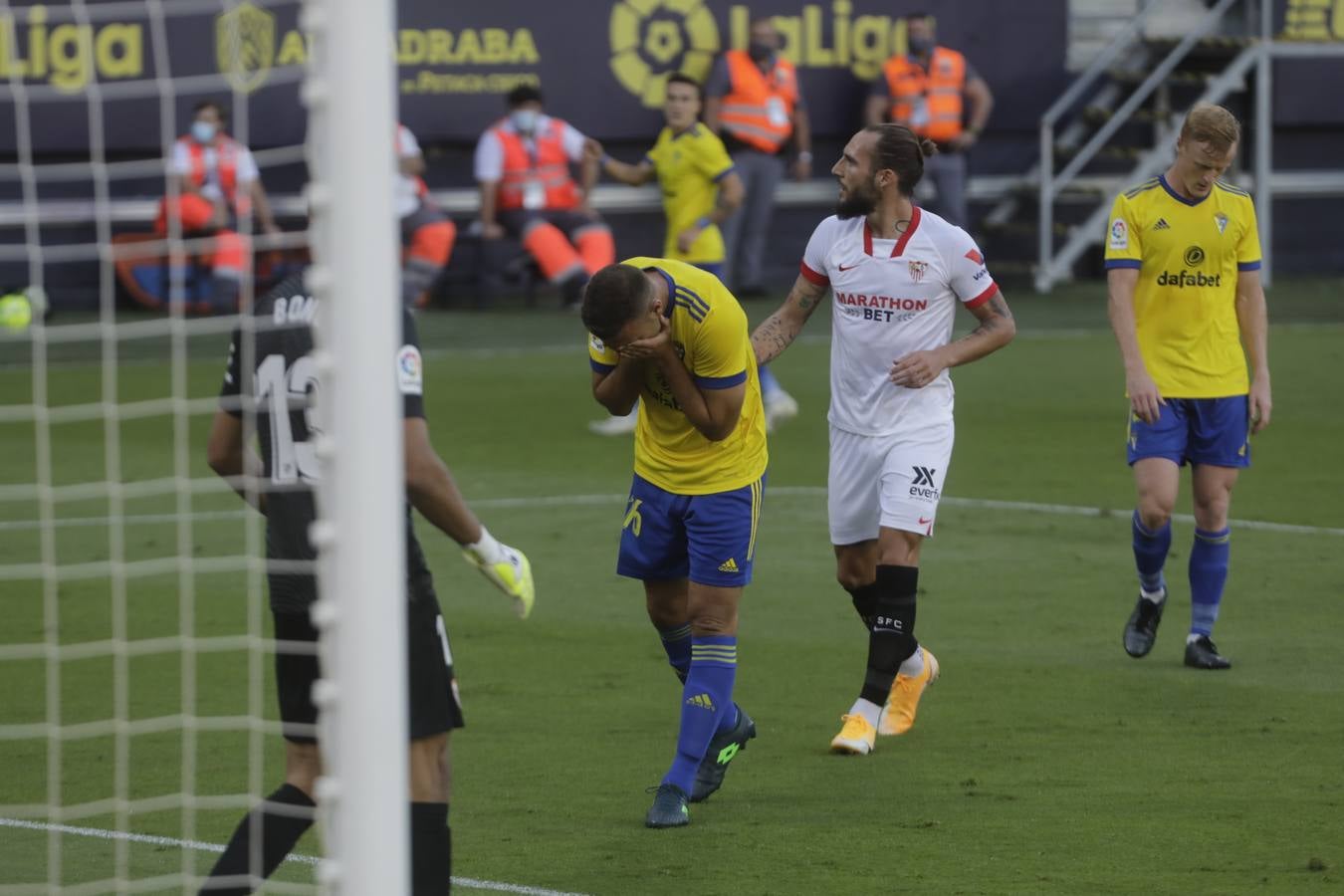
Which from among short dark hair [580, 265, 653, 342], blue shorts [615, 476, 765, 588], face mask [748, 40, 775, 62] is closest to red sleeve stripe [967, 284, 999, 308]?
blue shorts [615, 476, 765, 588]

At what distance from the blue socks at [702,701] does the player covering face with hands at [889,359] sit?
79 centimetres

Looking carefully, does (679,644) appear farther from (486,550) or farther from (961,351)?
(486,550)

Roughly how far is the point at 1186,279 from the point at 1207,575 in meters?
1.12

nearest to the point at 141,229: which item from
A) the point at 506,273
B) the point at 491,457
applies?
the point at 506,273

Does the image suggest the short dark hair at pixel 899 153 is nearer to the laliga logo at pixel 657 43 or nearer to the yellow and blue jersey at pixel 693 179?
the yellow and blue jersey at pixel 693 179

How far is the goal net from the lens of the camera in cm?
363

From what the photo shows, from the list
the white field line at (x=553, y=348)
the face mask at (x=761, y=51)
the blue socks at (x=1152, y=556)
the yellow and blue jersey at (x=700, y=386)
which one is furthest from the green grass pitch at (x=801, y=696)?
the face mask at (x=761, y=51)

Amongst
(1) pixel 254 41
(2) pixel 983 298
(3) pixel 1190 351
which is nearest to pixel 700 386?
(2) pixel 983 298

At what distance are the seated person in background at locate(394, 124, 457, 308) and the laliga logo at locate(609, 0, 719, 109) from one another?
2453 millimetres

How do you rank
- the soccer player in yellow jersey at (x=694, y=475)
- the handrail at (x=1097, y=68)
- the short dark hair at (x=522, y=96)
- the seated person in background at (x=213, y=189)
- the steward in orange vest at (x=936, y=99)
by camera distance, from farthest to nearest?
the handrail at (x=1097, y=68) < the steward in orange vest at (x=936, y=99) < the seated person in background at (x=213, y=189) < the short dark hair at (x=522, y=96) < the soccer player in yellow jersey at (x=694, y=475)

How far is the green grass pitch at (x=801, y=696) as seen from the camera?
5.68m

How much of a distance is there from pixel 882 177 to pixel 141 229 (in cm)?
1515

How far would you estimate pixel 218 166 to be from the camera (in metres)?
20.2

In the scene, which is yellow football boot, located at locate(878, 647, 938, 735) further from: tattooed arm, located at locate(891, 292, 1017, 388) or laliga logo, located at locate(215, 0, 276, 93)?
laliga logo, located at locate(215, 0, 276, 93)
